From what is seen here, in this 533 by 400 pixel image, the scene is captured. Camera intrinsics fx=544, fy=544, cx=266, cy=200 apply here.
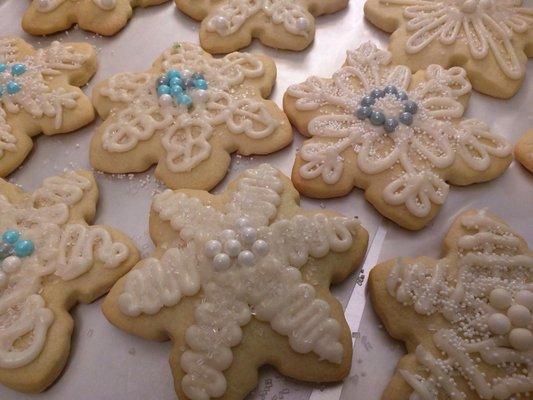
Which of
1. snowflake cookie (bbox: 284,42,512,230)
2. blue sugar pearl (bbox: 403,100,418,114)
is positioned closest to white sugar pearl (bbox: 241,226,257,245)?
snowflake cookie (bbox: 284,42,512,230)

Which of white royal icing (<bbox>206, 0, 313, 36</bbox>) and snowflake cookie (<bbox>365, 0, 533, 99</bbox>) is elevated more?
snowflake cookie (<bbox>365, 0, 533, 99</bbox>)

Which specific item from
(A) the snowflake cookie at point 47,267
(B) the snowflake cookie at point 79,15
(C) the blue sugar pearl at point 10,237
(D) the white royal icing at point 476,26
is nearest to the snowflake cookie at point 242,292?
(A) the snowflake cookie at point 47,267

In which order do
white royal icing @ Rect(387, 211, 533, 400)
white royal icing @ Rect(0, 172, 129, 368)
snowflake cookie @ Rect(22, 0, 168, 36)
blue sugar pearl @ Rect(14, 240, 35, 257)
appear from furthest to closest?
1. snowflake cookie @ Rect(22, 0, 168, 36)
2. blue sugar pearl @ Rect(14, 240, 35, 257)
3. white royal icing @ Rect(0, 172, 129, 368)
4. white royal icing @ Rect(387, 211, 533, 400)

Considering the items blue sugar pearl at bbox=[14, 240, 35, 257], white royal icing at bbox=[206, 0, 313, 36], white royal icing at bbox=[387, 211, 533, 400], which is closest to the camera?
white royal icing at bbox=[387, 211, 533, 400]

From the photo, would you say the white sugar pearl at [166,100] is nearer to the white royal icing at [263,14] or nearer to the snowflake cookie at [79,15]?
the white royal icing at [263,14]

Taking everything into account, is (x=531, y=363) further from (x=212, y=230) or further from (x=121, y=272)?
(x=121, y=272)

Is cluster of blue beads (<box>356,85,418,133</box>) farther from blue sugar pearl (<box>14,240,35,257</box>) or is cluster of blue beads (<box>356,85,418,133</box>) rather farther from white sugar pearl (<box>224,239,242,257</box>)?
blue sugar pearl (<box>14,240,35,257</box>)
